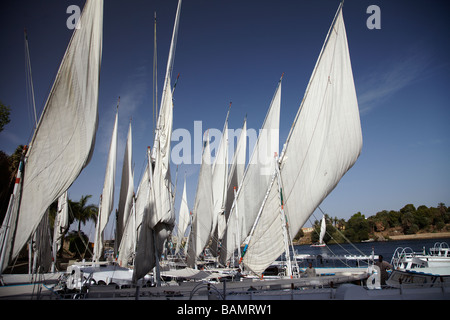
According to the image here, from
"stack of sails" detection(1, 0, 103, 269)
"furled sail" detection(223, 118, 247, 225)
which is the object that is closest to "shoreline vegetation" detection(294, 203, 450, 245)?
"furled sail" detection(223, 118, 247, 225)

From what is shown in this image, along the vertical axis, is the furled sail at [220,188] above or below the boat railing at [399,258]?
above

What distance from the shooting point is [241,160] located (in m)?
36.3

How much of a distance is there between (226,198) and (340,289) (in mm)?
25670

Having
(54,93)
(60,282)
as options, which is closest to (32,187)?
(54,93)

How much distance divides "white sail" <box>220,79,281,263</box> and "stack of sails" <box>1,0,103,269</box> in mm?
18258

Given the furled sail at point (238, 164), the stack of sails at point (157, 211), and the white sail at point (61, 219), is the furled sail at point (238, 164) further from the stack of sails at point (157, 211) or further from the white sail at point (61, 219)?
the stack of sails at point (157, 211)

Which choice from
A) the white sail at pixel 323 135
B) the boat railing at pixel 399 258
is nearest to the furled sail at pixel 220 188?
the white sail at pixel 323 135

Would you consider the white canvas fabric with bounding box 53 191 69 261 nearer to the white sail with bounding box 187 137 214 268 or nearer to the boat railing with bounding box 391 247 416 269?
the white sail with bounding box 187 137 214 268

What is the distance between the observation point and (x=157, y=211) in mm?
→ 12664

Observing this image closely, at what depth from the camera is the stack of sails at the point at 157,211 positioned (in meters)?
12.6

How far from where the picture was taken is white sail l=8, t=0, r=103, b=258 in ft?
26.1

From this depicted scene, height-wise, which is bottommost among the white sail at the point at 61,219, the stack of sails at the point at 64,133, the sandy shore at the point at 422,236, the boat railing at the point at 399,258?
the sandy shore at the point at 422,236

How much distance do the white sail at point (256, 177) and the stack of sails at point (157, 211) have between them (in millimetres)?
13288
